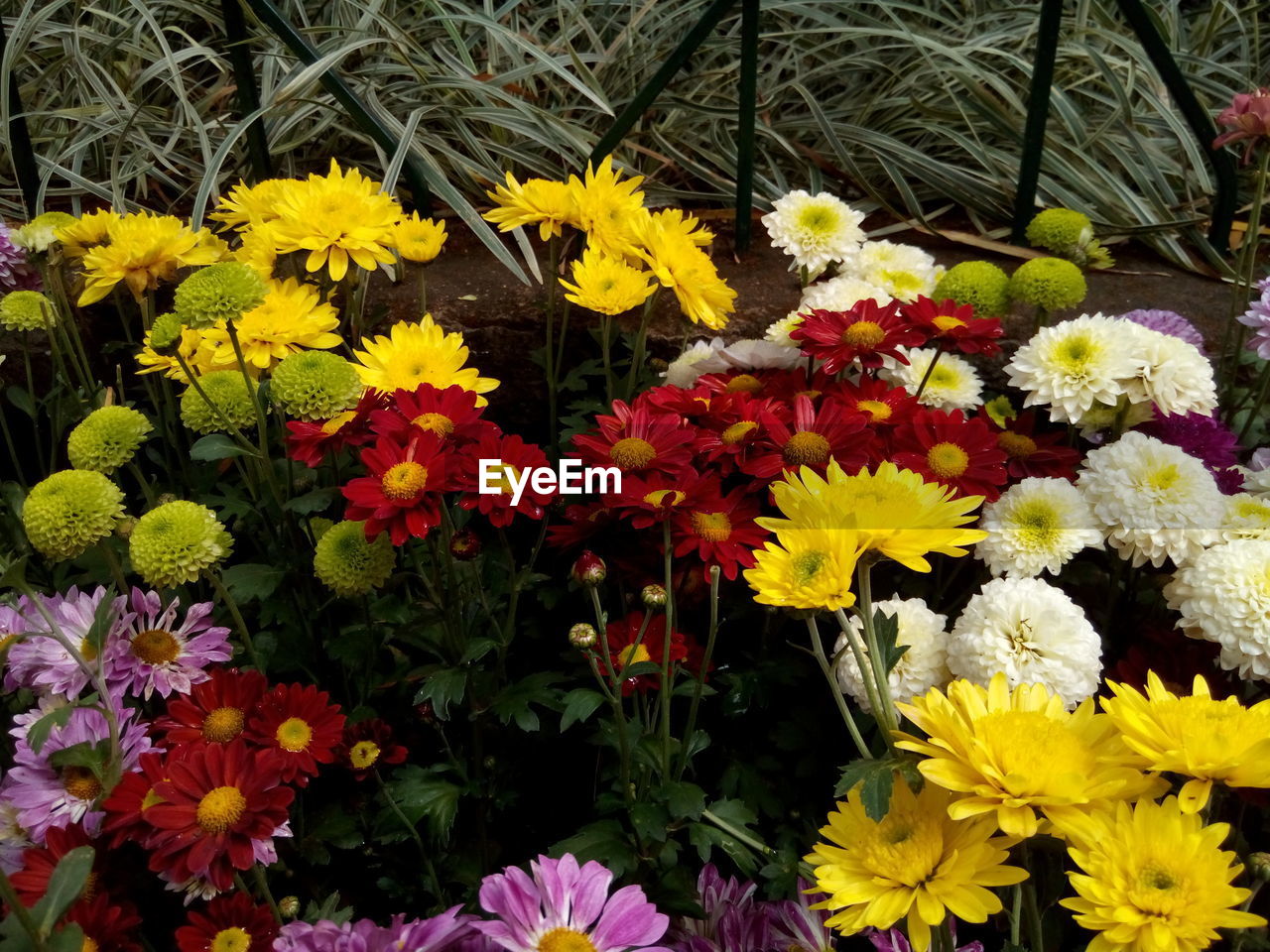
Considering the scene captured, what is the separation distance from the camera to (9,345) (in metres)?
1.88

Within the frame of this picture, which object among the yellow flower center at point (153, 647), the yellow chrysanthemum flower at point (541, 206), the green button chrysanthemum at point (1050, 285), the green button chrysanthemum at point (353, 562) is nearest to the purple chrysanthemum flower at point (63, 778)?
the yellow flower center at point (153, 647)

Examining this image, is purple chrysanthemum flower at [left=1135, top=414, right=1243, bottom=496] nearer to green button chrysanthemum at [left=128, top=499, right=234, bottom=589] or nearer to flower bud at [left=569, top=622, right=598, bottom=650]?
flower bud at [left=569, top=622, right=598, bottom=650]

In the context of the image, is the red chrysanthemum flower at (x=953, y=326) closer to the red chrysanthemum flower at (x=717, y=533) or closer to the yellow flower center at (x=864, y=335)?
the yellow flower center at (x=864, y=335)

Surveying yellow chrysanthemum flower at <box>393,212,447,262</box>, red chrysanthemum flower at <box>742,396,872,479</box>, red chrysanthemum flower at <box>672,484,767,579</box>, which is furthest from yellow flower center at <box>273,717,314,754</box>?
yellow chrysanthemum flower at <box>393,212,447,262</box>

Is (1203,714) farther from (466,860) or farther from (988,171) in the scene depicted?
(988,171)

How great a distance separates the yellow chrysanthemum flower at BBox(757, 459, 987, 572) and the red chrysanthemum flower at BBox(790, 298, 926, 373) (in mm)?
527

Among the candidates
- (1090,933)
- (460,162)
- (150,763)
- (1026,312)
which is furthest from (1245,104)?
(150,763)

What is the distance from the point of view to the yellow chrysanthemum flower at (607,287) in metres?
1.38

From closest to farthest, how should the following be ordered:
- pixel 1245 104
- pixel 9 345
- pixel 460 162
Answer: pixel 1245 104 → pixel 9 345 → pixel 460 162

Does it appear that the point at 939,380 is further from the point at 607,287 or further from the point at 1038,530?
the point at 607,287

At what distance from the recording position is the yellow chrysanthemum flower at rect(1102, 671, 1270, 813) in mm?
658

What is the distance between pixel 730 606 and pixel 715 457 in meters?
0.24

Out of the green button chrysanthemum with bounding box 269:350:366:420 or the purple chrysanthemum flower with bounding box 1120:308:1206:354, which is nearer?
the green button chrysanthemum with bounding box 269:350:366:420

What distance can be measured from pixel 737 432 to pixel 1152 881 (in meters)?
0.67
